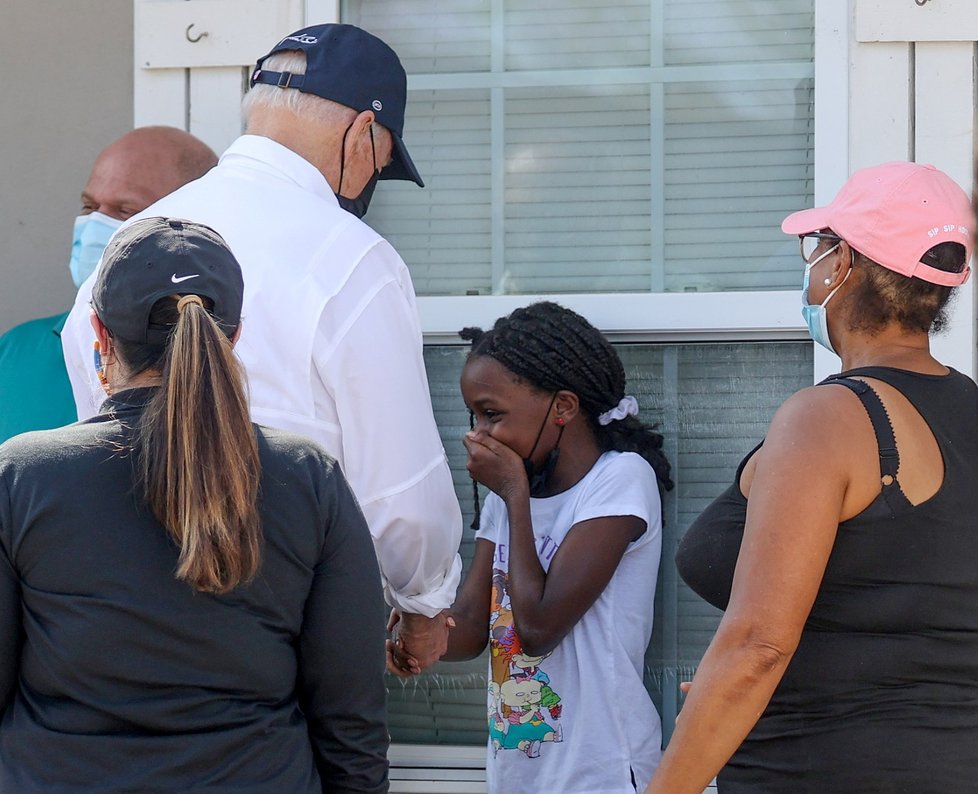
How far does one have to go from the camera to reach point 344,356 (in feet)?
6.90

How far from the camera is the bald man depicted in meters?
A: 2.91

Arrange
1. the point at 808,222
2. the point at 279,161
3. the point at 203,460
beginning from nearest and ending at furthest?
the point at 203,460
the point at 808,222
the point at 279,161

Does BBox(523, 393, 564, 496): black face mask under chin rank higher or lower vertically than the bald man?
lower

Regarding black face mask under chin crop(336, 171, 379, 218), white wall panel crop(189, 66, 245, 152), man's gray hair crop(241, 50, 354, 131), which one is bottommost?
black face mask under chin crop(336, 171, 379, 218)

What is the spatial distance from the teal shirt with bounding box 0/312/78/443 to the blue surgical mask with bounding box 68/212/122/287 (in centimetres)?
14

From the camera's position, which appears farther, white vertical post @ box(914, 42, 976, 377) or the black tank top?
white vertical post @ box(914, 42, 976, 377)

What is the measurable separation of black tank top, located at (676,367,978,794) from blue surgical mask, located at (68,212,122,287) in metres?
1.88

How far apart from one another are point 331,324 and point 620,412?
934 millimetres

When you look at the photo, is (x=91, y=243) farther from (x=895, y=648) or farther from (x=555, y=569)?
(x=895, y=648)

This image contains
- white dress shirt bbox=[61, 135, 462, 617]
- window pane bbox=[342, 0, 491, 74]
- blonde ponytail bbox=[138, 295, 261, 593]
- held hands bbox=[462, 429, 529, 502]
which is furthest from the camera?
window pane bbox=[342, 0, 491, 74]

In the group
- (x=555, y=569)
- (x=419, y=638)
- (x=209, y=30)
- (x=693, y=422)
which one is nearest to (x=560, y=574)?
(x=555, y=569)

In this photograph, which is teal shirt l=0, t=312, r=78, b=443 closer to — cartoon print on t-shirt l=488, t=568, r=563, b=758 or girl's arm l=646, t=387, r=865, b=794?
cartoon print on t-shirt l=488, t=568, r=563, b=758

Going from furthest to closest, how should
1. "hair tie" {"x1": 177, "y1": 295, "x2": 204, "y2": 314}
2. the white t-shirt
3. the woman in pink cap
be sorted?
the white t-shirt, the woman in pink cap, "hair tie" {"x1": 177, "y1": 295, "x2": 204, "y2": 314}

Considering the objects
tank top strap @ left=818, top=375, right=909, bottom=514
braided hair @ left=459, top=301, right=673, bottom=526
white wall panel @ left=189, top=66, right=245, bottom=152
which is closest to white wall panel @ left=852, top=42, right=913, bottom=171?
braided hair @ left=459, top=301, right=673, bottom=526
